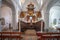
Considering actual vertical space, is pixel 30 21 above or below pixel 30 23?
above

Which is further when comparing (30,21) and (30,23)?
(30,21)

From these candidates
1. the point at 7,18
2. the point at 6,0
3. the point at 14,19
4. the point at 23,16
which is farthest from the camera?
the point at 7,18

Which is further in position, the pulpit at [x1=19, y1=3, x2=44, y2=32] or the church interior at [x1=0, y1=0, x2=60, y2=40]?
the pulpit at [x1=19, y1=3, x2=44, y2=32]

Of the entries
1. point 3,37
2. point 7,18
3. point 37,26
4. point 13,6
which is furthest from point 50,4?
point 3,37

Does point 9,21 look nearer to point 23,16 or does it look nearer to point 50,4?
point 23,16

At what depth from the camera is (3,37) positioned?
31.0 feet

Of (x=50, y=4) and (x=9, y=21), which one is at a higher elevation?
(x=50, y=4)

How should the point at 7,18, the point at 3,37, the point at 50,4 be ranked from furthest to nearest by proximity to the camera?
1. the point at 7,18
2. the point at 50,4
3. the point at 3,37

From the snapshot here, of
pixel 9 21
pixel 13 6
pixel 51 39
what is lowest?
pixel 51 39

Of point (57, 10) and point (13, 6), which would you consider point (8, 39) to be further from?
point (57, 10)

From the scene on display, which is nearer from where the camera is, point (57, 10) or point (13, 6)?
point (13, 6)

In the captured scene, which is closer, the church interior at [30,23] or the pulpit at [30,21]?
the church interior at [30,23]

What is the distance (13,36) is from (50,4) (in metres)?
9.77

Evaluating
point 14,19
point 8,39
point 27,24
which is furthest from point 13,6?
point 8,39
